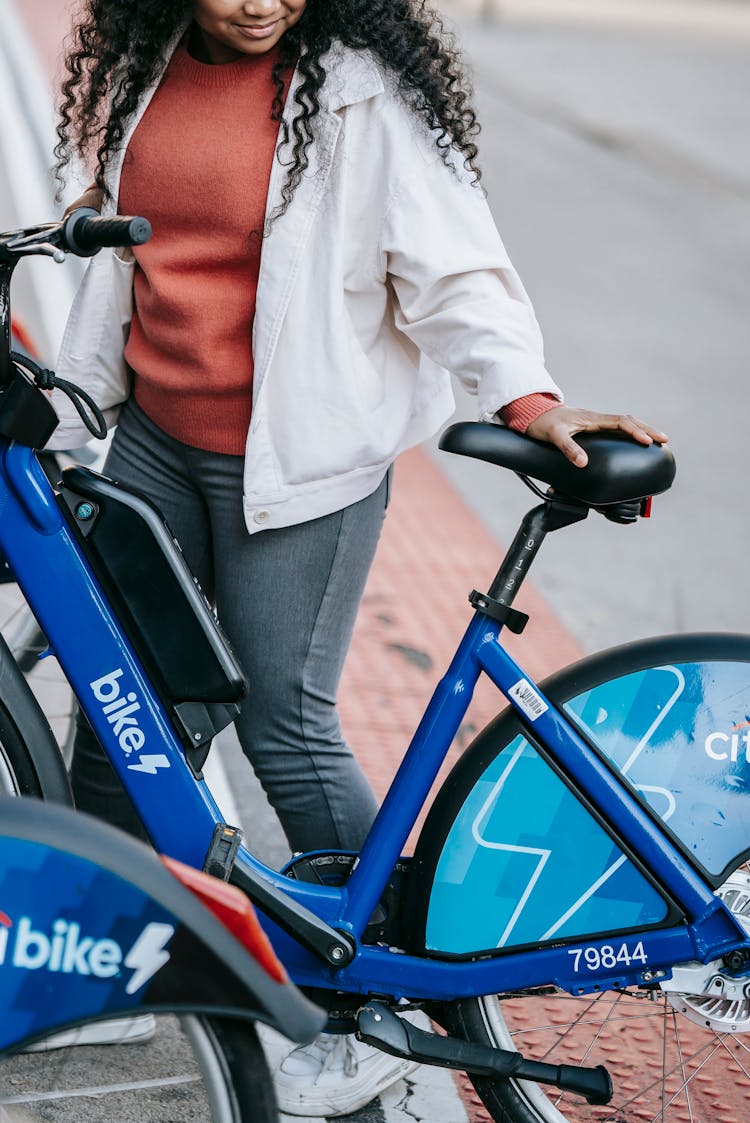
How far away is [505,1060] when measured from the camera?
2.25 meters

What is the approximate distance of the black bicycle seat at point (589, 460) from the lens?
2098 millimetres

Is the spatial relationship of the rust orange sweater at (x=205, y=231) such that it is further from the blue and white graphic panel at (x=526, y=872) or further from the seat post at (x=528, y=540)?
the blue and white graphic panel at (x=526, y=872)

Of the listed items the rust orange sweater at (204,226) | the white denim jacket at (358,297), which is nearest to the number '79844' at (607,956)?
the white denim jacket at (358,297)

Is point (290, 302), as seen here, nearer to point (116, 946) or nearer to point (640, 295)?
point (116, 946)

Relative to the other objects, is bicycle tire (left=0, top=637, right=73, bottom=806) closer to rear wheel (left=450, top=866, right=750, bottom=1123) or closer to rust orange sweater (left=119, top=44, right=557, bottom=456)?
rust orange sweater (left=119, top=44, right=557, bottom=456)

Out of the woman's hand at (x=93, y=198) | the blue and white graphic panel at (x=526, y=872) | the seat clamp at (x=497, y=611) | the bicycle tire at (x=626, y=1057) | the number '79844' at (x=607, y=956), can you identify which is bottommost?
the bicycle tire at (x=626, y=1057)

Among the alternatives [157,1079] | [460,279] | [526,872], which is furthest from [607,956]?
[460,279]

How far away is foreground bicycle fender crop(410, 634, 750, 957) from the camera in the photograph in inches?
87.0

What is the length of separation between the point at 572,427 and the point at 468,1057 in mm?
999

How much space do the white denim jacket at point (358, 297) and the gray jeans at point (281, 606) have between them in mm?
83

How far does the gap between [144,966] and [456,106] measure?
4.47ft

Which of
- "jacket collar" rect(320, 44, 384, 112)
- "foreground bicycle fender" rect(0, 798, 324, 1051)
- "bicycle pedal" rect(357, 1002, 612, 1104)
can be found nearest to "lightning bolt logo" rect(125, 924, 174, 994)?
"foreground bicycle fender" rect(0, 798, 324, 1051)

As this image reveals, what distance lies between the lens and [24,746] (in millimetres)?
2232

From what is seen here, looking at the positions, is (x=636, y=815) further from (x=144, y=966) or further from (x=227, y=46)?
(x=227, y=46)
